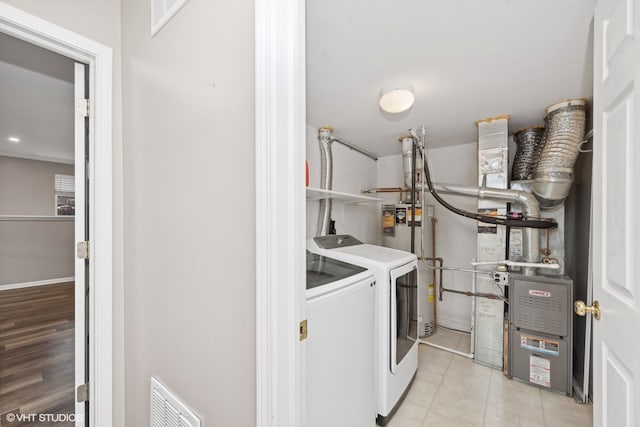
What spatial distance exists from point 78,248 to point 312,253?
4.32 ft

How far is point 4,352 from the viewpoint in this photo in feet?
7.50

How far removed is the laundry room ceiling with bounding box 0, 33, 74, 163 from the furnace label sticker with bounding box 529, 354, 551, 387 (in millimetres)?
3991

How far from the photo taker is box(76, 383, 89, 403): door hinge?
128cm

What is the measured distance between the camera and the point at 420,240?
9.69ft

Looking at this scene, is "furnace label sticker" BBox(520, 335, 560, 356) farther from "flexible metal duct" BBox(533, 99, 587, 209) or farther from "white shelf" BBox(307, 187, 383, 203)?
"white shelf" BBox(307, 187, 383, 203)

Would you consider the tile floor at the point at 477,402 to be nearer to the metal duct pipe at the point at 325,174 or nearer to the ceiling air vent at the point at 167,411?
the ceiling air vent at the point at 167,411

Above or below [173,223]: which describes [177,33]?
above

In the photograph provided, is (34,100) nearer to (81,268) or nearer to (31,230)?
(81,268)

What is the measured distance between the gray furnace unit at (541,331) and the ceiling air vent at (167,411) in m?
2.49

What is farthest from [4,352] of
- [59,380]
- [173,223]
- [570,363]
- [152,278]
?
[570,363]

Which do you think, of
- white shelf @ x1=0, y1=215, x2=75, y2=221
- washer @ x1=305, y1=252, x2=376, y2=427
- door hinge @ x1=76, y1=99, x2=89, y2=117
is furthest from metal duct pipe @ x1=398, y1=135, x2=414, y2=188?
white shelf @ x1=0, y1=215, x2=75, y2=221

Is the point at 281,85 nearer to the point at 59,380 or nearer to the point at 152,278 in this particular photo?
the point at 152,278

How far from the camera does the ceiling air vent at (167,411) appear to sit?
3.09 feet
